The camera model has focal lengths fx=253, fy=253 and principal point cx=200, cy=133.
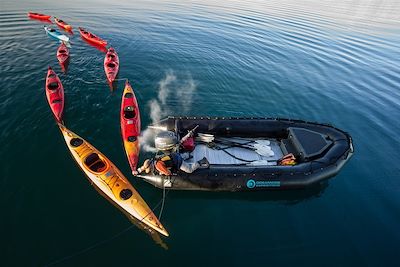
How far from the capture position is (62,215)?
36.4ft

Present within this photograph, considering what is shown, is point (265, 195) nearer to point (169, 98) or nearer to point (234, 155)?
point (234, 155)

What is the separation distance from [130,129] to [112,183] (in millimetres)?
3954

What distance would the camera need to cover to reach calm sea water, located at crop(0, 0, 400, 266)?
413 inches

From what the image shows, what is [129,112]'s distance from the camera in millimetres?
15906

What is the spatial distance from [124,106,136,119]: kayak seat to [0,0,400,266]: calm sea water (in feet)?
4.78

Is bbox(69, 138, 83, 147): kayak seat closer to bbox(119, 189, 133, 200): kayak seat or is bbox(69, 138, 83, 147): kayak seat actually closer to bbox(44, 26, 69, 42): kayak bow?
bbox(119, 189, 133, 200): kayak seat

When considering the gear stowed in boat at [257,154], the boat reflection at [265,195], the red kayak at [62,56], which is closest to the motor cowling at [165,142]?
the gear stowed in boat at [257,154]

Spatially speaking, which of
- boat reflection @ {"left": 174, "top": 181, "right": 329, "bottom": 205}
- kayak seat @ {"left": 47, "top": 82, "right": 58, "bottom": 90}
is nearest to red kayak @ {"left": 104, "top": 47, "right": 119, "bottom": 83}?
kayak seat @ {"left": 47, "top": 82, "right": 58, "bottom": 90}

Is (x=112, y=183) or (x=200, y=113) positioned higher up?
(x=200, y=113)

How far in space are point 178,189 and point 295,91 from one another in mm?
15948

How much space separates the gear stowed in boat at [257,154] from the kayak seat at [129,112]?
1.98 m

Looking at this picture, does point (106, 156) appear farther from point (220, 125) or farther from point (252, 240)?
point (252, 240)

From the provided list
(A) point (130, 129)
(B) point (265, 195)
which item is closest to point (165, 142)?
(A) point (130, 129)

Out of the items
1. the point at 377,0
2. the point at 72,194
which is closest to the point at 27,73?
the point at 72,194
